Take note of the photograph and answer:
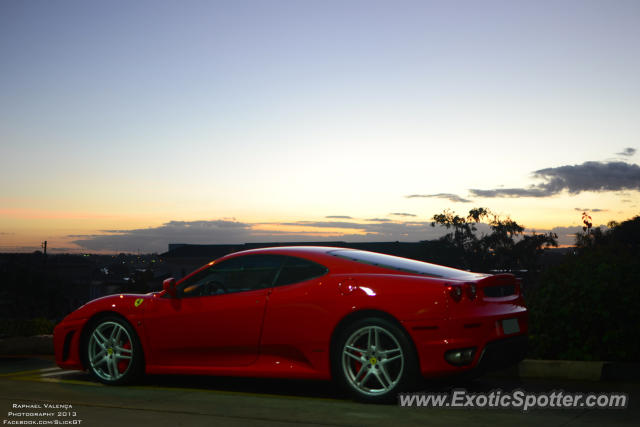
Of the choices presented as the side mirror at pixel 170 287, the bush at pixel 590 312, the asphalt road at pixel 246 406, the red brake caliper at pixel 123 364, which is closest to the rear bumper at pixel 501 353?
the asphalt road at pixel 246 406

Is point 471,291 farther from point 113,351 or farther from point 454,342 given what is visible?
point 113,351

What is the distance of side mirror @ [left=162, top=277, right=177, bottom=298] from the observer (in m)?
6.80

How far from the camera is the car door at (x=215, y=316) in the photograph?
644cm

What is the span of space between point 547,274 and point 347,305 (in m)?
3.61

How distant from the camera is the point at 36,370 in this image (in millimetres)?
8422

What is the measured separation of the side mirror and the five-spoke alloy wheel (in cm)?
60

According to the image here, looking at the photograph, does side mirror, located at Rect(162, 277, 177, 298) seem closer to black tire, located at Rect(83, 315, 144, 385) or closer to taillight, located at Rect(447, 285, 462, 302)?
black tire, located at Rect(83, 315, 144, 385)

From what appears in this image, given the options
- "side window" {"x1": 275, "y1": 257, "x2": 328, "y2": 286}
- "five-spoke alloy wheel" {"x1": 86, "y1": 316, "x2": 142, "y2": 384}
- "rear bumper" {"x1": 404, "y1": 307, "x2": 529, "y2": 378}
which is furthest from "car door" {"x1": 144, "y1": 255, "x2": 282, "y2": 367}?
"rear bumper" {"x1": 404, "y1": 307, "x2": 529, "y2": 378}

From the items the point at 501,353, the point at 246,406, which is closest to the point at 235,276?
the point at 246,406

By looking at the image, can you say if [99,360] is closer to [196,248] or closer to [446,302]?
[446,302]

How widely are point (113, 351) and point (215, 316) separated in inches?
53.6

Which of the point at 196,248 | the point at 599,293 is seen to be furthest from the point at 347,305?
the point at 196,248

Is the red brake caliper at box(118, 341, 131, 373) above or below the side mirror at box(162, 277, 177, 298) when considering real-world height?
below

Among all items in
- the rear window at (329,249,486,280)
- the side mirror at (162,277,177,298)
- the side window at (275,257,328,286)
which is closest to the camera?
the rear window at (329,249,486,280)
